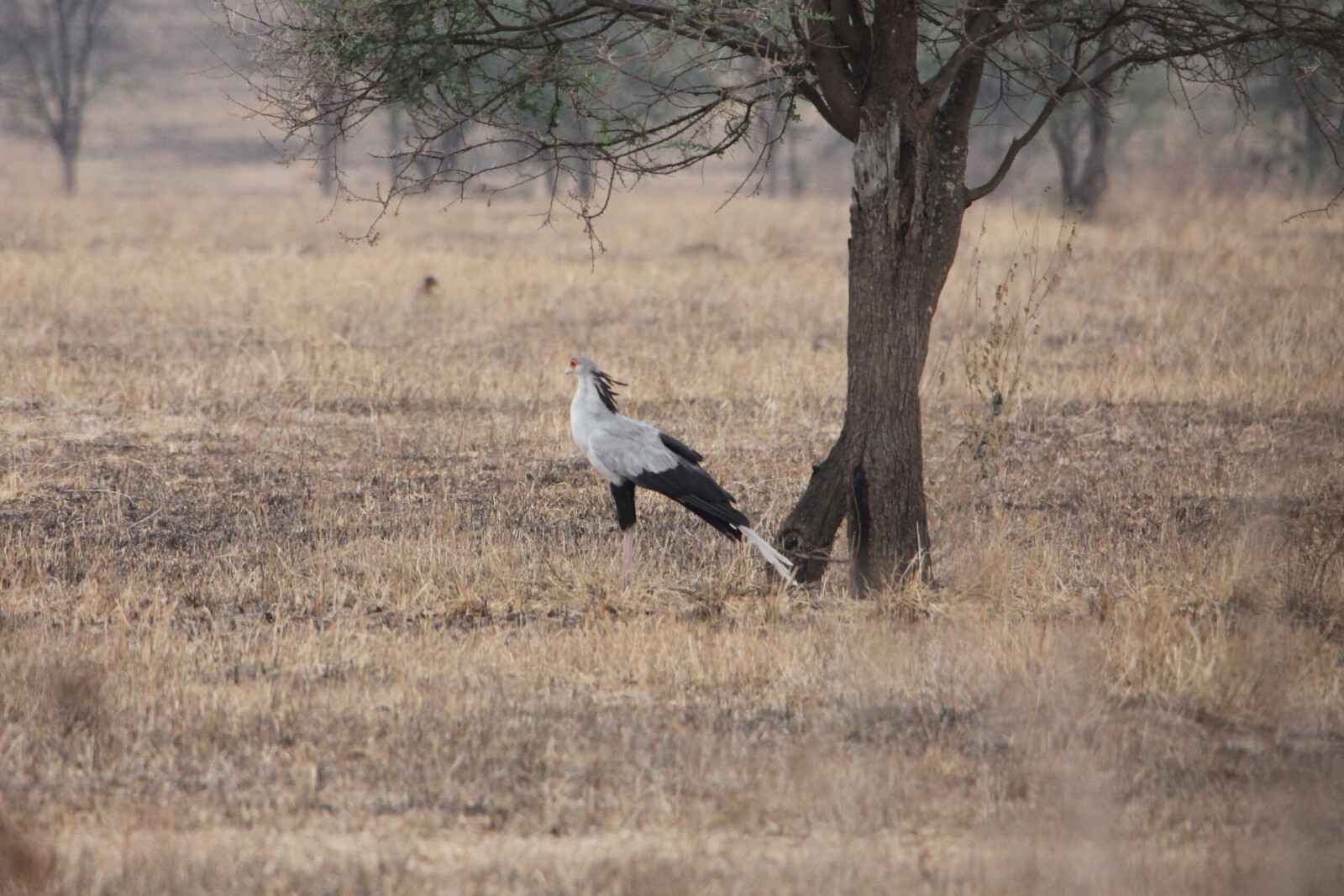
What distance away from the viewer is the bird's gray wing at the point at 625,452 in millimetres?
6316

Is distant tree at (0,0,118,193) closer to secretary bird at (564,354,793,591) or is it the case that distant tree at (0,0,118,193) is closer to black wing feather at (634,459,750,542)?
secretary bird at (564,354,793,591)

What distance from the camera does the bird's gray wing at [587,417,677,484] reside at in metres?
6.32

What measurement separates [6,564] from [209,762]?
3.01m

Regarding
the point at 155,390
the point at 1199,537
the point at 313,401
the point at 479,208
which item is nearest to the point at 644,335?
the point at 313,401

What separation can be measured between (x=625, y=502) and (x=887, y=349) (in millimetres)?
1501

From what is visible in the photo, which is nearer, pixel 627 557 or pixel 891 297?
pixel 891 297

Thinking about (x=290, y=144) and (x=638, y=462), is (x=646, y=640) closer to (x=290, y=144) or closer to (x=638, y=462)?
(x=638, y=462)

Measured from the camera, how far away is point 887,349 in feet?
21.1

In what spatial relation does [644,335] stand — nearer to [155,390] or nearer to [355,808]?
[155,390]

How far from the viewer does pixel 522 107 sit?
22.1 feet

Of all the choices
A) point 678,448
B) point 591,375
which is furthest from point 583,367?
point 678,448

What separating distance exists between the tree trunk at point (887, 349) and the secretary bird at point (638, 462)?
43cm

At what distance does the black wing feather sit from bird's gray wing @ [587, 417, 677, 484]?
4 centimetres

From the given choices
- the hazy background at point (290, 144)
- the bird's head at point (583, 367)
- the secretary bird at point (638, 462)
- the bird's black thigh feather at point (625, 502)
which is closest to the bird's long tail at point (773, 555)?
the secretary bird at point (638, 462)
